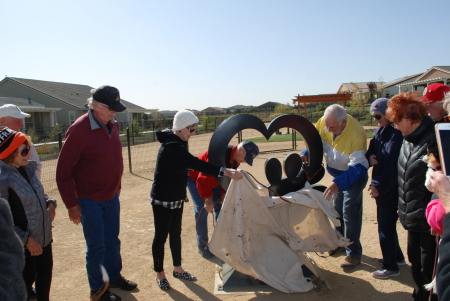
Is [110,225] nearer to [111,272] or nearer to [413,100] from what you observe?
[111,272]

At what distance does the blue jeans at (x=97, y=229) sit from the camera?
3293 millimetres

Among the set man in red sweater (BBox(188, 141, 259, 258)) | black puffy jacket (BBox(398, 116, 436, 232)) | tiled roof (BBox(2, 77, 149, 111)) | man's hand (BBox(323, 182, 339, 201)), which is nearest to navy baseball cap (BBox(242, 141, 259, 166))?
man in red sweater (BBox(188, 141, 259, 258))

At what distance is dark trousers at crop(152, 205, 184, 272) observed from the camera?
3.59 meters

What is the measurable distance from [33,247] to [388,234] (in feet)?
11.1

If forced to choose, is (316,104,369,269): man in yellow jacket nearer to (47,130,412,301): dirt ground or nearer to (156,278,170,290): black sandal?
(47,130,412,301): dirt ground

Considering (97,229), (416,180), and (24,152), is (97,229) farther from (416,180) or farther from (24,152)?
(416,180)

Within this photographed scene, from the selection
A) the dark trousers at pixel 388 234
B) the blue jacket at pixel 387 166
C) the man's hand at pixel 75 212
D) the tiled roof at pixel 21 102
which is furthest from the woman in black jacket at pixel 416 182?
the tiled roof at pixel 21 102

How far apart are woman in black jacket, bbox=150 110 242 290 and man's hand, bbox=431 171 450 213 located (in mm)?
1814

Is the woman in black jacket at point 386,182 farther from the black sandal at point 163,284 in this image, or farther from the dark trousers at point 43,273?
the dark trousers at point 43,273

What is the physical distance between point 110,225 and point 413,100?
311 cm

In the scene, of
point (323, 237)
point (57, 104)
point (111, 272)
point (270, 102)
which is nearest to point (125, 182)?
point (111, 272)

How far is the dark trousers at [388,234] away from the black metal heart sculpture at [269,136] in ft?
2.71

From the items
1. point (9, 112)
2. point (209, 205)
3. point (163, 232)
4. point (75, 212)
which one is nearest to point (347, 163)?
point (209, 205)

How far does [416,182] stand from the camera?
286 centimetres
